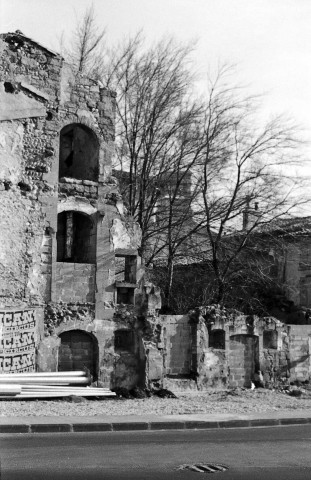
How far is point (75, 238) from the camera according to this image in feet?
82.5

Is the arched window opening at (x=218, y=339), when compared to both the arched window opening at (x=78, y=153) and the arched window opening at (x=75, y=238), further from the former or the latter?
the arched window opening at (x=78, y=153)

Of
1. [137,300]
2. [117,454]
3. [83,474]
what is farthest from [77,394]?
[83,474]

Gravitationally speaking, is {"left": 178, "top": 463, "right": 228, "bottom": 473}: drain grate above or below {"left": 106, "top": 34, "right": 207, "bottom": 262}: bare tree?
below

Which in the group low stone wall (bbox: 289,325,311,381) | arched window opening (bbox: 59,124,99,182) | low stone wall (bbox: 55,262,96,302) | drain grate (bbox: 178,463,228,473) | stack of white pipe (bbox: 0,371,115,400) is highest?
arched window opening (bbox: 59,124,99,182)

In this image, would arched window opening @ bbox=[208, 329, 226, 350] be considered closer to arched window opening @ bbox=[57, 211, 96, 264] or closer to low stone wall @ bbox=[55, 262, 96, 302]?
low stone wall @ bbox=[55, 262, 96, 302]

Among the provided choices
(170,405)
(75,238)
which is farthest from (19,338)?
(170,405)

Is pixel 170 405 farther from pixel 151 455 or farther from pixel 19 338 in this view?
pixel 151 455

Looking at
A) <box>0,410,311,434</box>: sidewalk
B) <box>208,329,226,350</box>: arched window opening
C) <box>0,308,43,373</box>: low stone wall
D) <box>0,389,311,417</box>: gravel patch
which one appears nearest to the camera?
<box>0,410,311,434</box>: sidewalk

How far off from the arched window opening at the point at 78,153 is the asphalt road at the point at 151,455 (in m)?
10.8

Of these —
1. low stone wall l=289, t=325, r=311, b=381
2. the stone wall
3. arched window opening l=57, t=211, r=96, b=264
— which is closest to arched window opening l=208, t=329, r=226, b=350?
the stone wall

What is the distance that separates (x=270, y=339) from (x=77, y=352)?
7429mm

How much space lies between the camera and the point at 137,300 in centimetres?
2422

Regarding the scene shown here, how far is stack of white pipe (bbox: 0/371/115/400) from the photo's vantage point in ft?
69.0

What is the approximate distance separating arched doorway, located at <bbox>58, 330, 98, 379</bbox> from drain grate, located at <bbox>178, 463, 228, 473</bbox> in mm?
12376
